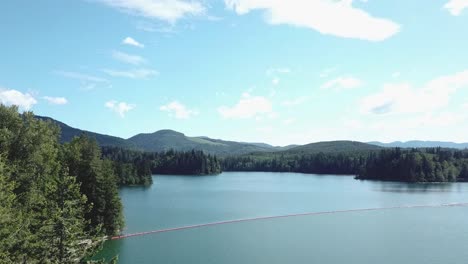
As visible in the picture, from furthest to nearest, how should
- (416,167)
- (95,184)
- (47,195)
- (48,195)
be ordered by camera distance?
(416,167) < (95,184) < (47,195) < (48,195)

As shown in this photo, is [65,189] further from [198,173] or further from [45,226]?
[198,173]

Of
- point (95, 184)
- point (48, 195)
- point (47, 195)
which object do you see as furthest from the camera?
point (95, 184)

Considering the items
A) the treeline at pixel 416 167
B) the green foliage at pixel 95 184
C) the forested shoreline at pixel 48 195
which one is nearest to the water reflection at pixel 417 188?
the treeline at pixel 416 167

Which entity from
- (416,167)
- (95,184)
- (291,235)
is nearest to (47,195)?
(95,184)

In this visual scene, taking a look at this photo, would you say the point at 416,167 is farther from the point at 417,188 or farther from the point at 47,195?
the point at 47,195

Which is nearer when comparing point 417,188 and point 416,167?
point 417,188

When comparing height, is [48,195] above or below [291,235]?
above
